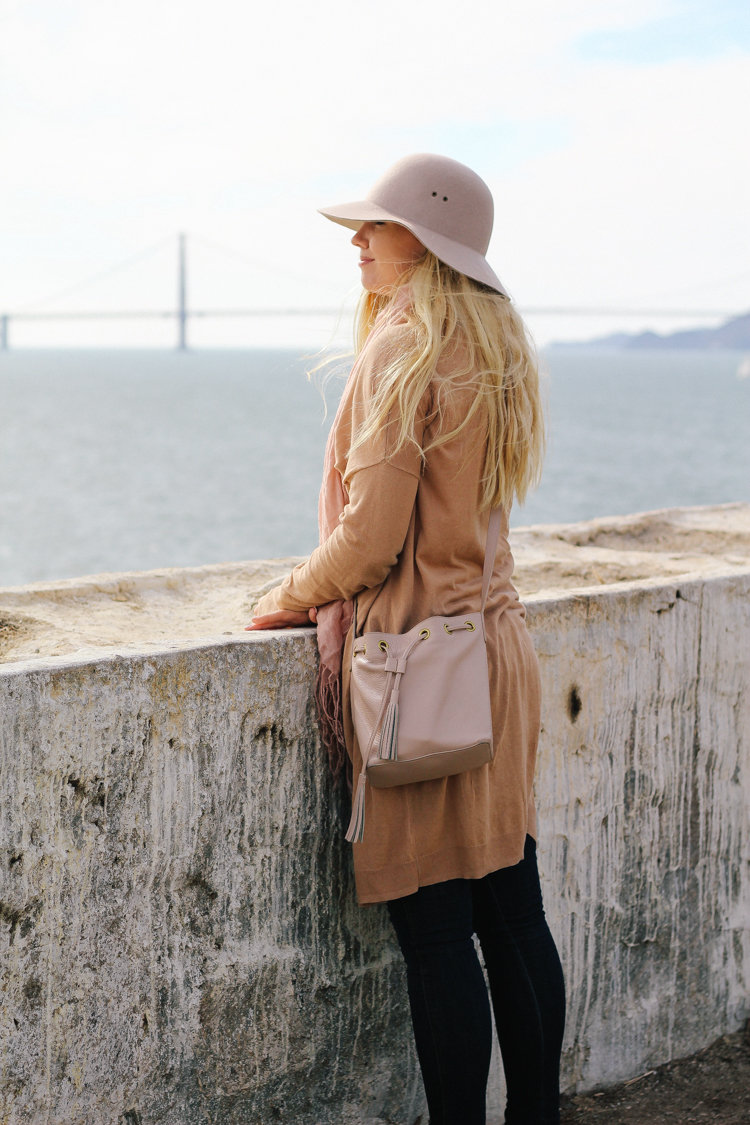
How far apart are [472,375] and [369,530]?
0.86ft

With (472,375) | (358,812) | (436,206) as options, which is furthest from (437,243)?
(358,812)

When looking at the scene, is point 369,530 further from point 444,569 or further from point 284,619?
point 284,619

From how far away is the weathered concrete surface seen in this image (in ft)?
5.19

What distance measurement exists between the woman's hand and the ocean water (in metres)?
0.45

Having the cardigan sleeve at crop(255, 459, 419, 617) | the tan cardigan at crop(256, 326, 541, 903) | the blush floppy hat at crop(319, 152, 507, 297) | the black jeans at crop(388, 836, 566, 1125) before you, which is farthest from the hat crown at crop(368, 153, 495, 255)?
the black jeans at crop(388, 836, 566, 1125)

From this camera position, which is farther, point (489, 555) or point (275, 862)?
point (275, 862)

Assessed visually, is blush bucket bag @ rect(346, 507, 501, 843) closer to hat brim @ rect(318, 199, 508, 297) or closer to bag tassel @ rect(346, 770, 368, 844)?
bag tassel @ rect(346, 770, 368, 844)

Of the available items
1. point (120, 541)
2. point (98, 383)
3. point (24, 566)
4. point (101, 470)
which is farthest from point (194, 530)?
point (98, 383)

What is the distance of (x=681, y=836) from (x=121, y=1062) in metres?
1.22

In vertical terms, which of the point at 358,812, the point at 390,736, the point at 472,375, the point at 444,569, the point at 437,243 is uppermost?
the point at 437,243

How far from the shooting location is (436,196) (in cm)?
153

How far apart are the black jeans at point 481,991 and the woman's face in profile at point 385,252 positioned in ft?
2.92

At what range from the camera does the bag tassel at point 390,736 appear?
57.7 inches

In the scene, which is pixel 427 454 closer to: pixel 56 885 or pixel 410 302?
pixel 410 302
